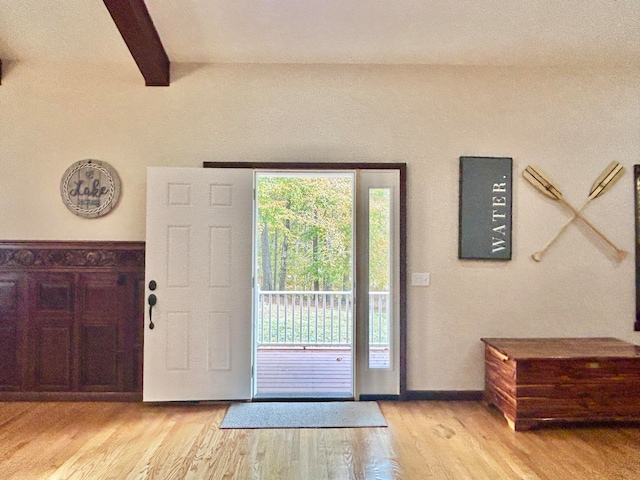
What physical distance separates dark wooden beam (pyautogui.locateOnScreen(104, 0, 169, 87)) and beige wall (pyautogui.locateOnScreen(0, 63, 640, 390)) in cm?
16

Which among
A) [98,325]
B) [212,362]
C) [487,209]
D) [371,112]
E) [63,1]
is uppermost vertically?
[63,1]

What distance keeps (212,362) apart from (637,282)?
12.9 feet

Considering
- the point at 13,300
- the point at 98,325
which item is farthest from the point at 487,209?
the point at 13,300

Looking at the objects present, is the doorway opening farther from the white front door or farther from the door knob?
the door knob

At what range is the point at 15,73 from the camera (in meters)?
3.97

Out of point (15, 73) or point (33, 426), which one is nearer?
point (33, 426)

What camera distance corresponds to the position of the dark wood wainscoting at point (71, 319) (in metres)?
3.91

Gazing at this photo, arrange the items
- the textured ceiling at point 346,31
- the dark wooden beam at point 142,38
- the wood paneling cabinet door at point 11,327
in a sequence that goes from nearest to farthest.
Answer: the dark wooden beam at point 142,38 → the textured ceiling at point 346,31 → the wood paneling cabinet door at point 11,327

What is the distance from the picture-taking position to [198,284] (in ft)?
12.6

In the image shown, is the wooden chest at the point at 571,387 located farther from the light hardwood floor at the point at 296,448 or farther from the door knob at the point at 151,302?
the door knob at the point at 151,302

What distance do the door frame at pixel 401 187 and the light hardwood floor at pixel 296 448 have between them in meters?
0.37

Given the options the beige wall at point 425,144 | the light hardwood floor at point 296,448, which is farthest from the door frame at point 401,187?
the light hardwood floor at point 296,448

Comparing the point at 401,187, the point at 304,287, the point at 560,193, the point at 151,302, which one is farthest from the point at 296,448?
the point at 304,287

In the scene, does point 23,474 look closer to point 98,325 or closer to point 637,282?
point 98,325
